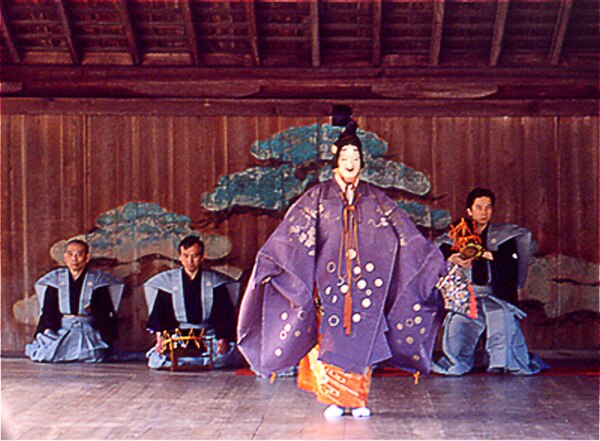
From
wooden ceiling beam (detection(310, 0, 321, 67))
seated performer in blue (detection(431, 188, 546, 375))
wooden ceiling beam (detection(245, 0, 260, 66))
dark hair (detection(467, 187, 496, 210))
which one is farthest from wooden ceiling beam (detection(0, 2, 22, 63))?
dark hair (detection(467, 187, 496, 210))

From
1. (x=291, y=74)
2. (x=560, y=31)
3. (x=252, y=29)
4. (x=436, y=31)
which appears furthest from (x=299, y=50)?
(x=560, y=31)

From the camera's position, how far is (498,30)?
7.72 m

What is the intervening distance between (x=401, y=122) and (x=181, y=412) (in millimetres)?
3798

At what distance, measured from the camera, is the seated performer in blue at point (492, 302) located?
7.53 metres

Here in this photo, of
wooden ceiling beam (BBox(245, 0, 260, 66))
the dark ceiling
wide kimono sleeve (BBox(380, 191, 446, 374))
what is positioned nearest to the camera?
wide kimono sleeve (BBox(380, 191, 446, 374))

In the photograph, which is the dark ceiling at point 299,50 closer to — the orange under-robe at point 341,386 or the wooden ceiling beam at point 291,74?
the wooden ceiling beam at point 291,74

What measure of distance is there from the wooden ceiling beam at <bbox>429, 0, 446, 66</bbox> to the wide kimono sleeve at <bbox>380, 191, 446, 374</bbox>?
2528mm

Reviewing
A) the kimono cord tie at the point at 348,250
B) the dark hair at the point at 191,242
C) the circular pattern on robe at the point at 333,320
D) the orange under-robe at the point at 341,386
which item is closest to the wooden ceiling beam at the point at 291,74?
the dark hair at the point at 191,242

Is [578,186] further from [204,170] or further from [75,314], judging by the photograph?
[75,314]

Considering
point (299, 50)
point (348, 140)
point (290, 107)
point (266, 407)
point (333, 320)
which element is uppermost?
point (299, 50)

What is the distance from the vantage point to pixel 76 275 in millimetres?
8289

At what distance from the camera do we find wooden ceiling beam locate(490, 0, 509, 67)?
7.49 metres

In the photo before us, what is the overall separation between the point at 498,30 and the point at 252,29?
198cm

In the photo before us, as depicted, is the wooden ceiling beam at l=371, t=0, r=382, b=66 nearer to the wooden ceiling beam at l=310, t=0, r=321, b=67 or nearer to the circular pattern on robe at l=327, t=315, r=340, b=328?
the wooden ceiling beam at l=310, t=0, r=321, b=67
